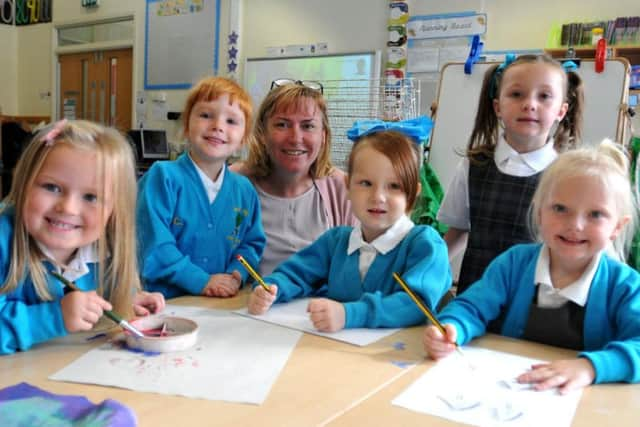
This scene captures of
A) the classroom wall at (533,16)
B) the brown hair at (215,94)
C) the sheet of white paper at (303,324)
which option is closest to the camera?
the sheet of white paper at (303,324)

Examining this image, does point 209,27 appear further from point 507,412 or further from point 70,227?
point 507,412

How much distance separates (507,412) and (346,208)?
1.13 m

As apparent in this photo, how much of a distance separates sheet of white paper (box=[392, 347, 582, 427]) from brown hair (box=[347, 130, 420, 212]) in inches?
A: 17.3

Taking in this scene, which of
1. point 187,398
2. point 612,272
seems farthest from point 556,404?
point 187,398

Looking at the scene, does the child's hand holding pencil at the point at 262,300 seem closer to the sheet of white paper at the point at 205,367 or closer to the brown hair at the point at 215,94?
the sheet of white paper at the point at 205,367

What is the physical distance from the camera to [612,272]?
1.03 m

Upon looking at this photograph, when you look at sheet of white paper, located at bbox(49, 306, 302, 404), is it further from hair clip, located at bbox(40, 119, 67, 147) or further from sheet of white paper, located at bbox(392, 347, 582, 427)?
hair clip, located at bbox(40, 119, 67, 147)

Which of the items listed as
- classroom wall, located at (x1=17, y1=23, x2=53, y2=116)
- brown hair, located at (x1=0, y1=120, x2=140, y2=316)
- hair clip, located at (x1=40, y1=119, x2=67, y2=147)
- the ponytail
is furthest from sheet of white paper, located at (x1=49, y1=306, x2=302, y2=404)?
classroom wall, located at (x1=17, y1=23, x2=53, y2=116)

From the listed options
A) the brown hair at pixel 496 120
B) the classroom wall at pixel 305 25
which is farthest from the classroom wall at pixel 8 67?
the brown hair at pixel 496 120

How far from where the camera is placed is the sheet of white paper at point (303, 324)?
3.29ft

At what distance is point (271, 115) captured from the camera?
5.81 feet

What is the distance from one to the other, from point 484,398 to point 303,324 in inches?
15.4

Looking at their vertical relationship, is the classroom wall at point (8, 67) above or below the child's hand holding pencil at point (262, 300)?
above

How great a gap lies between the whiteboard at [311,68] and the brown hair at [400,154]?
11.1 feet
